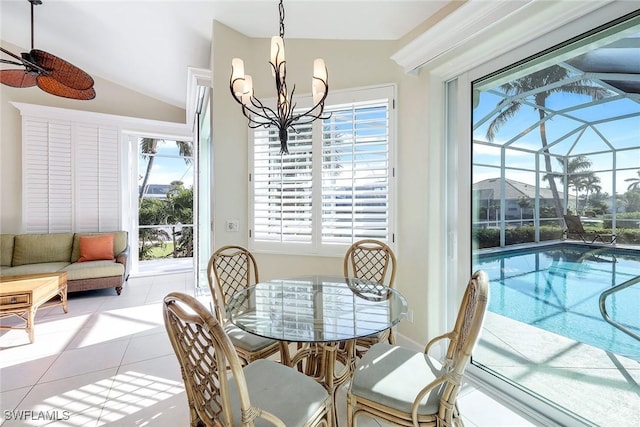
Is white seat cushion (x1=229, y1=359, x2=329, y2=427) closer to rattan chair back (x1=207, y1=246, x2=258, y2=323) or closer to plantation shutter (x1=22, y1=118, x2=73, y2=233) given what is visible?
rattan chair back (x1=207, y1=246, x2=258, y2=323)

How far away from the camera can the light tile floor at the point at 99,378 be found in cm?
176

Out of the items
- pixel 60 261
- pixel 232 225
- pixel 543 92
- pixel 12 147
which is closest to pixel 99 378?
pixel 232 225

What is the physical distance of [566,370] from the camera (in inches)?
66.7

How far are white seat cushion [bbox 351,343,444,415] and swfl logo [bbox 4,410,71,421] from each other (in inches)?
75.4

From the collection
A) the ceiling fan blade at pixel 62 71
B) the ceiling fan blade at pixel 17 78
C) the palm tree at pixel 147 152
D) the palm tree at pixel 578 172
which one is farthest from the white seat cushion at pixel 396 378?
the palm tree at pixel 147 152

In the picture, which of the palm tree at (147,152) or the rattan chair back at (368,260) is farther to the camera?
the palm tree at (147,152)

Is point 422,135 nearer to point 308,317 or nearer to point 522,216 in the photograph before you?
point 522,216

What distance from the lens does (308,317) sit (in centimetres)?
149

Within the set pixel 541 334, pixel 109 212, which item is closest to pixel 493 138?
pixel 541 334

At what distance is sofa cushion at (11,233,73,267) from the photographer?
158 inches

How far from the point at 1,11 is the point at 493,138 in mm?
5959

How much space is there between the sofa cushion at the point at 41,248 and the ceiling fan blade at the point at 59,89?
8.01 ft

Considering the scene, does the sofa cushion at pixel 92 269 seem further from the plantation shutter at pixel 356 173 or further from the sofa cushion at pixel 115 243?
the plantation shutter at pixel 356 173

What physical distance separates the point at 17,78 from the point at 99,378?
3119 millimetres
